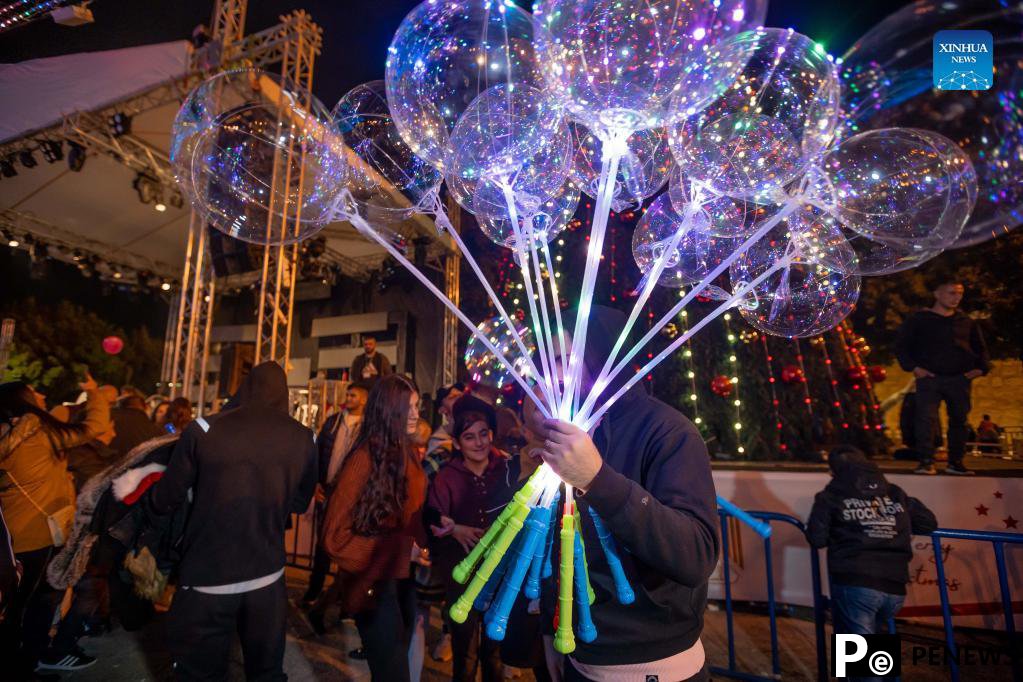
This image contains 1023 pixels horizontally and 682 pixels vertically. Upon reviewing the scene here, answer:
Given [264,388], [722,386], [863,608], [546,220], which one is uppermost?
[546,220]

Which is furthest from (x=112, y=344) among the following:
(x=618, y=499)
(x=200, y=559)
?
(x=618, y=499)

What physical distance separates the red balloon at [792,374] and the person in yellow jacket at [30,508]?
23.4ft

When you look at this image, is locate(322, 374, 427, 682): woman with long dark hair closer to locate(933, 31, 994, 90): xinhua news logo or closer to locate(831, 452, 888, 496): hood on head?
locate(933, 31, 994, 90): xinhua news logo

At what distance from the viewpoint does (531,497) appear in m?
1.15

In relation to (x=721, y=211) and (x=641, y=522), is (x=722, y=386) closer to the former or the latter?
(x=721, y=211)

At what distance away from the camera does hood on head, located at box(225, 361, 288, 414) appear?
2.31 metres

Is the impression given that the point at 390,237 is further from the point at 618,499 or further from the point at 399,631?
the point at 399,631

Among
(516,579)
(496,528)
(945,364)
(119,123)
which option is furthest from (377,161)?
(119,123)

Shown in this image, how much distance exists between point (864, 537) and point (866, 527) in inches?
2.3

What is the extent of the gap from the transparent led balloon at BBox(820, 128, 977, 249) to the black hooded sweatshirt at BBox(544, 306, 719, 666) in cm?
86

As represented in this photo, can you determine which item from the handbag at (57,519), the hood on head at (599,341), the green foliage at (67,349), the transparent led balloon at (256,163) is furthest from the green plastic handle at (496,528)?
the green foliage at (67,349)

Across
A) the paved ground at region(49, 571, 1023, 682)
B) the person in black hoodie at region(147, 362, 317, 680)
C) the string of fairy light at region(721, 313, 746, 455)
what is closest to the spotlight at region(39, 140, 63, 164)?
the paved ground at region(49, 571, 1023, 682)

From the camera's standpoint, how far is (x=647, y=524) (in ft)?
3.35

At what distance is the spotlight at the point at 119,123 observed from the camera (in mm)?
7070
